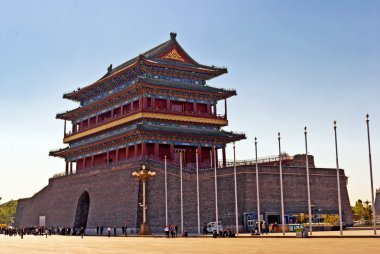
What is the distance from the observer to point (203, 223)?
204 ft

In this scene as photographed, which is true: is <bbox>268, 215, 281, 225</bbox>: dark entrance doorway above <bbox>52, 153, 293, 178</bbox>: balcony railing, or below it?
below

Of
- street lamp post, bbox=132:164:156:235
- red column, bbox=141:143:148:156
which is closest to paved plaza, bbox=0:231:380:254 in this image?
street lamp post, bbox=132:164:156:235

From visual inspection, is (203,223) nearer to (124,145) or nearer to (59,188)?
(124,145)

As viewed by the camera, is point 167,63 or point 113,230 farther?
point 167,63

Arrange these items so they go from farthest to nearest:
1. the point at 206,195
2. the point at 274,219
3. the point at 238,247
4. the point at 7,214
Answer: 1. the point at 7,214
2. the point at 206,195
3. the point at 274,219
4. the point at 238,247

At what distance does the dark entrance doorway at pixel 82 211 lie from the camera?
7938 cm

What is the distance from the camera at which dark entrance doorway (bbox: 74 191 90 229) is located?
79375 mm

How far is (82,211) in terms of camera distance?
79562 mm

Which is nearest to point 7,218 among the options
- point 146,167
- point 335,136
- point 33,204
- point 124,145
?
point 33,204

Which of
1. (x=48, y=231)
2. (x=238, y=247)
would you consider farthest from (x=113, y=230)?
(x=238, y=247)

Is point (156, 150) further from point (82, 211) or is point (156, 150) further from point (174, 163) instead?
point (82, 211)

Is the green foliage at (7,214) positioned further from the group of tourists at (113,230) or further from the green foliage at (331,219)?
the green foliage at (331,219)

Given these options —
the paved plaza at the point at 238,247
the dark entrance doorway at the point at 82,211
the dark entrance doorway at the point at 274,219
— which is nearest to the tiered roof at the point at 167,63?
the dark entrance doorway at the point at 82,211

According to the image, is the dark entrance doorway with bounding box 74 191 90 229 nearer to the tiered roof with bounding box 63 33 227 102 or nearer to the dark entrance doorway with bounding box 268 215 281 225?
the tiered roof with bounding box 63 33 227 102
